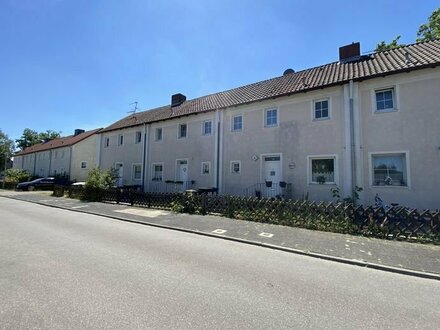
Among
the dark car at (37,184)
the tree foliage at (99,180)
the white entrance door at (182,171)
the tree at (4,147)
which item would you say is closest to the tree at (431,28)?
the white entrance door at (182,171)

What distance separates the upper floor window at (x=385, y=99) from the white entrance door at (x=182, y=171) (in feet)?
41.4

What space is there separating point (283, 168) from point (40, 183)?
1211 inches

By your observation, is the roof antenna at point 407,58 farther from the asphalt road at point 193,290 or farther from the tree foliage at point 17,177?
the tree foliage at point 17,177

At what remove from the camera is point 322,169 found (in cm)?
1445

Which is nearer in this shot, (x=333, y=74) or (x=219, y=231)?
(x=219, y=231)

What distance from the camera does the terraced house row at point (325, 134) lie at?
12070mm

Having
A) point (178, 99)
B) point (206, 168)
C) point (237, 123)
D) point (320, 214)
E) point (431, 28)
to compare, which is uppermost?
point (431, 28)

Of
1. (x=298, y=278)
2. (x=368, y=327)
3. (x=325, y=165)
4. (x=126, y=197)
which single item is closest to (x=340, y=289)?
(x=298, y=278)

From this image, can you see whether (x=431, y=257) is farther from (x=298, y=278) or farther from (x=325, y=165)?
(x=325, y=165)

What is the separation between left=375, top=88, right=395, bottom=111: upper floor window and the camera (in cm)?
1296

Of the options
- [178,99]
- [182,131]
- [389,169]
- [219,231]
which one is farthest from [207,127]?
[389,169]

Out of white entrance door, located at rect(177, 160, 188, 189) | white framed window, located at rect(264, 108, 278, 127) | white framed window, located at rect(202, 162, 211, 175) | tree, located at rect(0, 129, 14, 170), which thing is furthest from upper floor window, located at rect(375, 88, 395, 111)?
tree, located at rect(0, 129, 14, 170)

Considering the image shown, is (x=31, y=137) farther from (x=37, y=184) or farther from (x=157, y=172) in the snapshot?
(x=157, y=172)

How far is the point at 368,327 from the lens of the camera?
138 inches
